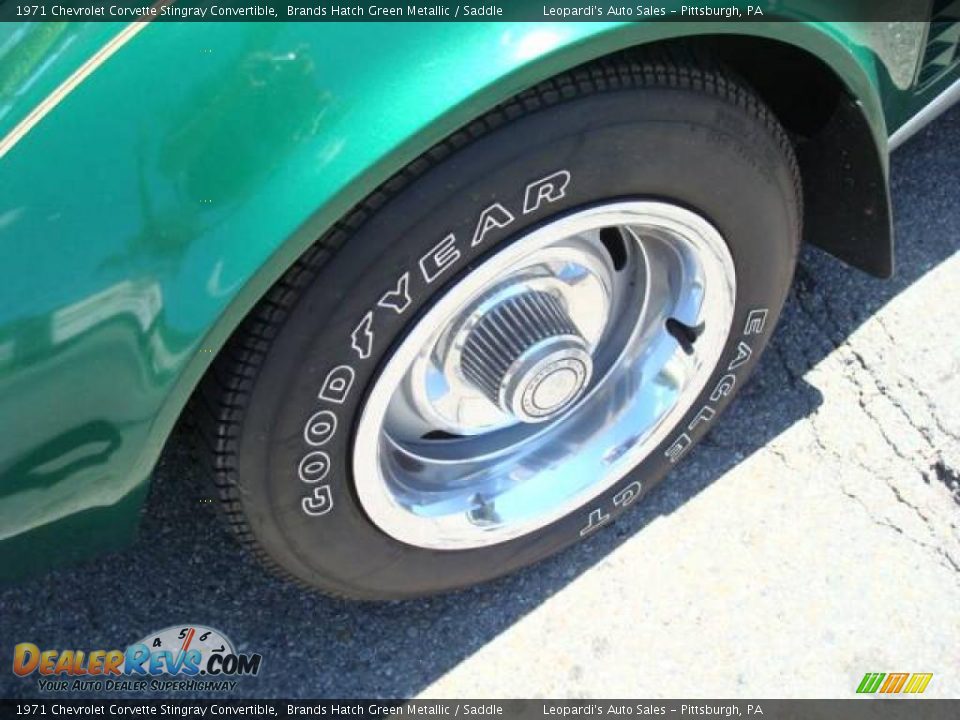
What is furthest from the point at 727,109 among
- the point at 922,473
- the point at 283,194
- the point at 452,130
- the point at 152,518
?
the point at 152,518

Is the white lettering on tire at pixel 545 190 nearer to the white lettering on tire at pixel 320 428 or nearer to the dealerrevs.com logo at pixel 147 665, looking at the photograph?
the white lettering on tire at pixel 320 428

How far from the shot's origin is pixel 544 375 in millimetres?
1696

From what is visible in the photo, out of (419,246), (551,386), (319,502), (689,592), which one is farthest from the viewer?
(689,592)

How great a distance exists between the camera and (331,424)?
1.49 meters

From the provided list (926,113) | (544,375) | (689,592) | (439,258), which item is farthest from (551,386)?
(926,113)

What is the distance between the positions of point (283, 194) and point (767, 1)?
69 cm

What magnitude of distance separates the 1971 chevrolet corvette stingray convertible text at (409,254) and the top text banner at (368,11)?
0.04ft

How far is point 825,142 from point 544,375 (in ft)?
2.07

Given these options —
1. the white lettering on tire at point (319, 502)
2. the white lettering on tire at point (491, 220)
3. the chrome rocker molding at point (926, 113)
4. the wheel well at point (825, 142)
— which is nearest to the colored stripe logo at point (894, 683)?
the wheel well at point (825, 142)

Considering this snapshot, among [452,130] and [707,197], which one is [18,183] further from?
[707,197]

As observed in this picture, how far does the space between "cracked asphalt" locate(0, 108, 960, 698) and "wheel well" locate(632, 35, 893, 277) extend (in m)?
0.46

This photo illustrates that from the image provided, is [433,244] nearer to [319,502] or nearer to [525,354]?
[525,354]

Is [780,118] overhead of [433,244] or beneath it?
beneath

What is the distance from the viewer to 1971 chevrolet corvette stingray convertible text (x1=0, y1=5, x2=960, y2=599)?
116 centimetres
